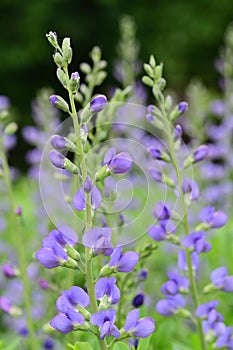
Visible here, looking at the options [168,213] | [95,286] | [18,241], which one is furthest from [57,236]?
[18,241]

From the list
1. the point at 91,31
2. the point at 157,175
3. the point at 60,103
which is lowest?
the point at 60,103

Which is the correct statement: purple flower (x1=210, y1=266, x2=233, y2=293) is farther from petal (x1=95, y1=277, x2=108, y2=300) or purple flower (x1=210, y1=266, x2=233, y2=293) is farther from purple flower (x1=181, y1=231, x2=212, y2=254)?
petal (x1=95, y1=277, x2=108, y2=300)

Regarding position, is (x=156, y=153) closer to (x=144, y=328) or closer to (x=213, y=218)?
(x=213, y=218)

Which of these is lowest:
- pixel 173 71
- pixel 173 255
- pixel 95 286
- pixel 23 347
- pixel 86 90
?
pixel 95 286

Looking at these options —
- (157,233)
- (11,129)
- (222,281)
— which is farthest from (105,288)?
(11,129)

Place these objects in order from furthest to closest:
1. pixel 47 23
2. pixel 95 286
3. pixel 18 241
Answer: pixel 47 23, pixel 18 241, pixel 95 286

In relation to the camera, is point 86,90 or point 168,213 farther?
point 86,90

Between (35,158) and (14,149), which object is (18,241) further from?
(14,149)
